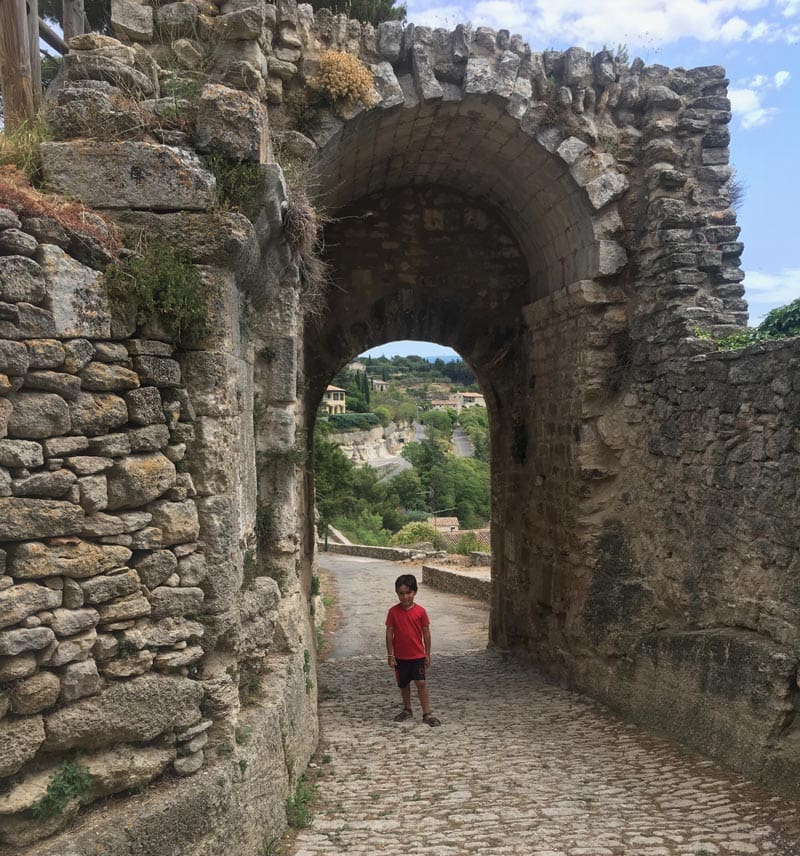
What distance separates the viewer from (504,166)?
7.43m

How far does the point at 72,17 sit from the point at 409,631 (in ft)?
23.6

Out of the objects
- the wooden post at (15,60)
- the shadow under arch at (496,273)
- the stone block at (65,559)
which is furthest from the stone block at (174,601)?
the shadow under arch at (496,273)

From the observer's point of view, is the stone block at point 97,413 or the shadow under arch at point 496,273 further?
the shadow under arch at point 496,273

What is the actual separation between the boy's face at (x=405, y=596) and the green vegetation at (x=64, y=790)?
11.4 ft

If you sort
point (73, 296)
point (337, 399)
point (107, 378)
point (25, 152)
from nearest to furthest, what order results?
point (73, 296)
point (107, 378)
point (25, 152)
point (337, 399)

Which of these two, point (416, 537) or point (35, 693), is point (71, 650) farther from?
point (416, 537)

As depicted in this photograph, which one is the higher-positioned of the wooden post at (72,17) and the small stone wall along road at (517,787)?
the wooden post at (72,17)

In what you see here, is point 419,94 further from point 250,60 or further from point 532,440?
point 532,440

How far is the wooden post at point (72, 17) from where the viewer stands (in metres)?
7.68

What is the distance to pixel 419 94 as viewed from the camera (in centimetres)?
621

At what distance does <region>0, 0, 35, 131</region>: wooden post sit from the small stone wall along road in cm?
435

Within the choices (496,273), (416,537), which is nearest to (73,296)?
(496,273)

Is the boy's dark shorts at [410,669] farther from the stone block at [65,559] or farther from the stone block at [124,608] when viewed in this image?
the stone block at [65,559]

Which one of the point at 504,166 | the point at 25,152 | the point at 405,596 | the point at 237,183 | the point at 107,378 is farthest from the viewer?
the point at 504,166
